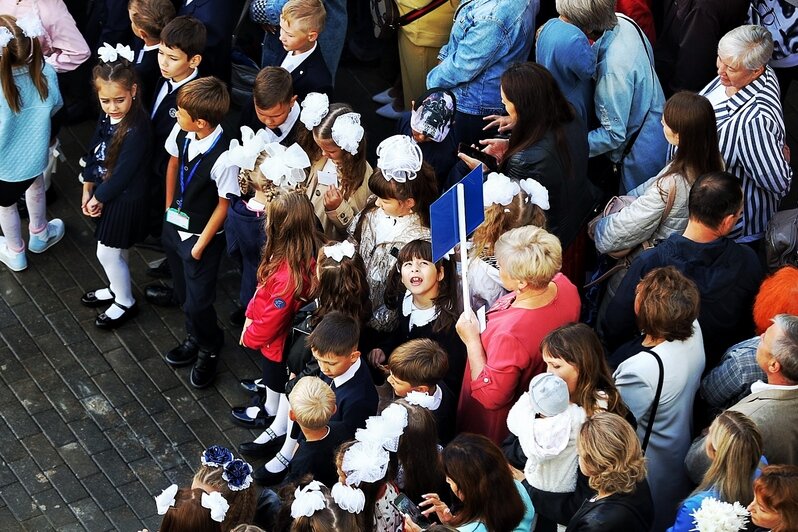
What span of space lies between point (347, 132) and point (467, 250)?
934mm

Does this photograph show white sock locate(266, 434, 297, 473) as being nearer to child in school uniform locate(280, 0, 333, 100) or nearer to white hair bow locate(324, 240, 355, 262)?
white hair bow locate(324, 240, 355, 262)

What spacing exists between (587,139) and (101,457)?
3237mm

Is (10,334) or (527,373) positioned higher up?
(527,373)

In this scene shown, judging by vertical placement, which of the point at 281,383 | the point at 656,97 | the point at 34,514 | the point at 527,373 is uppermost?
the point at 656,97

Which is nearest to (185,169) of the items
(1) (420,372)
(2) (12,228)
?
(2) (12,228)

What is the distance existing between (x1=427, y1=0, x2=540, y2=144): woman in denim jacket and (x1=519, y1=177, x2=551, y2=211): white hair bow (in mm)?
1037

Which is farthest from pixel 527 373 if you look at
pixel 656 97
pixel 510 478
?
pixel 656 97

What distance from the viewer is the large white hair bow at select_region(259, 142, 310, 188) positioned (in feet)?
19.1

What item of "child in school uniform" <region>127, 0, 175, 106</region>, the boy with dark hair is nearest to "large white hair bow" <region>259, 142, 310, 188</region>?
the boy with dark hair

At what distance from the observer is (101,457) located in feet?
20.8

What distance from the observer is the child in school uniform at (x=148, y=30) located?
23.1 ft

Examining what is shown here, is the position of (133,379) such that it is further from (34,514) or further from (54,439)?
(34,514)

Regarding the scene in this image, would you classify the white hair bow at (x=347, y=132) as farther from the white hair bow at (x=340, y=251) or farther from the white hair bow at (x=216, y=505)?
the white hair bow at (x=216, y=505)

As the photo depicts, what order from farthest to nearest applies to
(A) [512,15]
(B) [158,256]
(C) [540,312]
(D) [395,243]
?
(B) [158,256], (A) [512,15], (D) [395,243], (C) [540,312]
